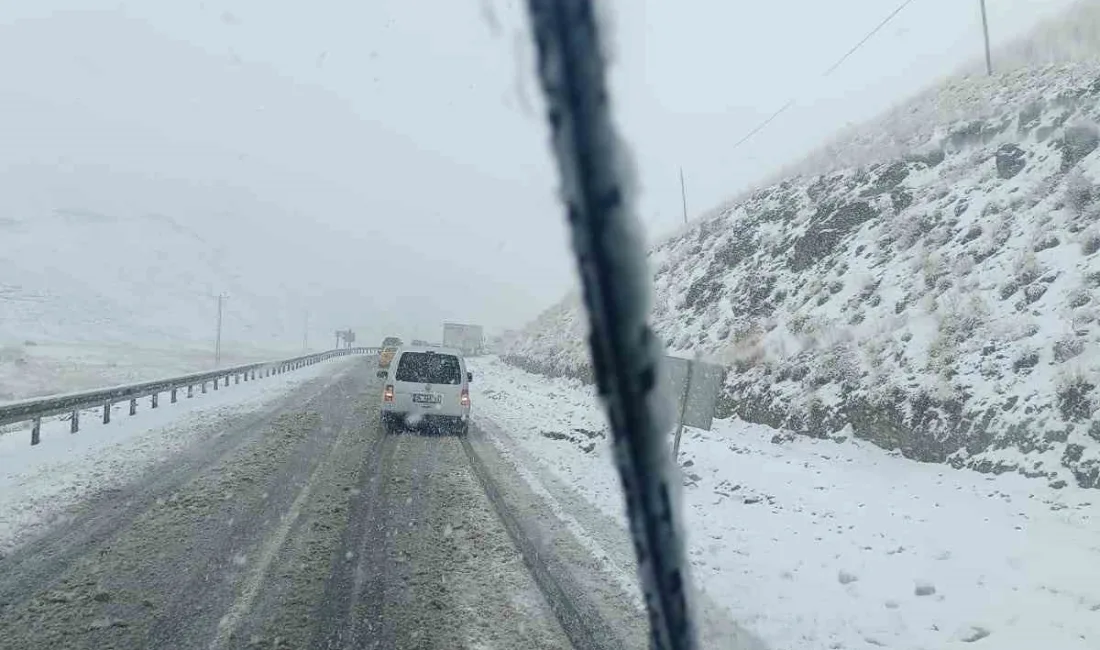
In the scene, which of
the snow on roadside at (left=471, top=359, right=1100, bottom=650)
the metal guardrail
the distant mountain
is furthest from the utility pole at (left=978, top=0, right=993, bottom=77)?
the metal guardrail

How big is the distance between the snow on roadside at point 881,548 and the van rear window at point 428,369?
11.7ft

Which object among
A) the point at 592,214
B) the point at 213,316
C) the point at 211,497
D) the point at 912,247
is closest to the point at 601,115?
the point at 592,214

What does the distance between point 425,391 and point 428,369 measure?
44cm

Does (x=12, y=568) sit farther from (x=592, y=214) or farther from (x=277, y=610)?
(x=592, y=214)

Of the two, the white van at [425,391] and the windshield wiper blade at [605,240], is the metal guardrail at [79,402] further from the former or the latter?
the windshield wiper blade at [605,240]

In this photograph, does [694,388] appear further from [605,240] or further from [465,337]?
[465,337]

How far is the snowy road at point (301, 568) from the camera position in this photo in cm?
405

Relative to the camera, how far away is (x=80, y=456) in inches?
383

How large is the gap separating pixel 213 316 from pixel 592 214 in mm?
122542

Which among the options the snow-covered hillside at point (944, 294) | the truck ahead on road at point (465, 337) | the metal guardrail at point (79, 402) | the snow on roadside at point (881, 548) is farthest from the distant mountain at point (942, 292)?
the truck ahead on road at point (465, 337)

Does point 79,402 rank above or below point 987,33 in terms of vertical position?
below

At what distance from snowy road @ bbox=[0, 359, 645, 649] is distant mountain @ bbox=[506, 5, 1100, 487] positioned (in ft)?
7.05

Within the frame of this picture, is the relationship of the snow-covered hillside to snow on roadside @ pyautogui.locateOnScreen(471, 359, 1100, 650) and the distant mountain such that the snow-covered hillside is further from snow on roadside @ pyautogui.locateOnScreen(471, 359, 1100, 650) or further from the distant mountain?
snow on roadside @ pyautogui.locateOnScreen(471, 359, 1100, 650)

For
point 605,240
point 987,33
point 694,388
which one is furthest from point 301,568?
point 987,33
